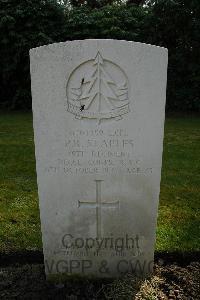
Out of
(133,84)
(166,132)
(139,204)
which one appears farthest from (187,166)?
(133,84)

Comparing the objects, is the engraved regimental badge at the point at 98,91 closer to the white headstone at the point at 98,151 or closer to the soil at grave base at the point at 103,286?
the white headstone at the point at 98,151

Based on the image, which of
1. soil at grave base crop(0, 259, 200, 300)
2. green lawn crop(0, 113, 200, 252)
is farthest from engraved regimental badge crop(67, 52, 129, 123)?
green lawn crop(0, 113, 200, 252)

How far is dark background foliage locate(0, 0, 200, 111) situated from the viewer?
10984 millimetres

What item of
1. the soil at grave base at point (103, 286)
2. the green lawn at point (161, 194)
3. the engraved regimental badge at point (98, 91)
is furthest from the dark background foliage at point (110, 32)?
the engraved regimental badge at point (98, 91)

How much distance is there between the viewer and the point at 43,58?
2795 millimetres

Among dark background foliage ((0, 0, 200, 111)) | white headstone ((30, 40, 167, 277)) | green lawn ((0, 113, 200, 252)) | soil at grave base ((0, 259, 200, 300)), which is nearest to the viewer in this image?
white headstone ((30, 40, 167, 277))

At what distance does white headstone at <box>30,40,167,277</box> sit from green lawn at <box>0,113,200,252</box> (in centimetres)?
60

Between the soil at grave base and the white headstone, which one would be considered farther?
the soil at grave base

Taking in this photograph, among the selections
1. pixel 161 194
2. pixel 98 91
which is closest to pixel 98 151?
pixel 98 91

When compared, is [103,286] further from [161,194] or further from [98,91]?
[161,194]

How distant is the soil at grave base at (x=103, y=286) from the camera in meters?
3.03

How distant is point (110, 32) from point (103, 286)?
30.5ft

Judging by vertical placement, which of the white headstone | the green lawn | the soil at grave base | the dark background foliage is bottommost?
the soil at grave base

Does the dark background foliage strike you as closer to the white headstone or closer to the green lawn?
the green lawn
